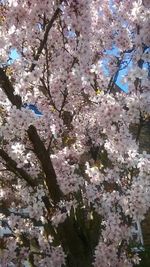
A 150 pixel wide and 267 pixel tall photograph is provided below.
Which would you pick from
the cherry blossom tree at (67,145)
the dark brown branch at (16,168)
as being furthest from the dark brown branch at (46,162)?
the dark brown branch at (16,168)

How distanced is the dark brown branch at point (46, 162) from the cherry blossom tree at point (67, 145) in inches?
0.5

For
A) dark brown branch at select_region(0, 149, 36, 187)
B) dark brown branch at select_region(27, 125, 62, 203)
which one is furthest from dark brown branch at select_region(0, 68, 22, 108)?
dark brown branch at select_region(0, 149, 36, 187)

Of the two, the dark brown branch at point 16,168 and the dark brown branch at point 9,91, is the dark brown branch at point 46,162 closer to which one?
the dark brown branch at point 16,168

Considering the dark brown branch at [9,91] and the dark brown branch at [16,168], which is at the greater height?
the dark brown branch at [9,91]

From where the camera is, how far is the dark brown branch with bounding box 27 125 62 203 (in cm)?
569

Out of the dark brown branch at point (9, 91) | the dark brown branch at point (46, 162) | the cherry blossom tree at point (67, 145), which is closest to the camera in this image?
the cherry blossom tree at point (67, 145)

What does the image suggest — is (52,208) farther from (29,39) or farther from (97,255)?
(29,39)

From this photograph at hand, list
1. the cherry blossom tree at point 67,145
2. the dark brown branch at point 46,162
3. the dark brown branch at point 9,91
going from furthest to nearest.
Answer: the dark brown branch at point 46,162 < the dark brown branch at point 9,91 < the cherry blossom tree at point 67,145

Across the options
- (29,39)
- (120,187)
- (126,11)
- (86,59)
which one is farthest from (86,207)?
(126,11)

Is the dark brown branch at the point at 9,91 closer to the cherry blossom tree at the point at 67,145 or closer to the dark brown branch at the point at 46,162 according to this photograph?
the cherry blossom tree at the point at 67,145

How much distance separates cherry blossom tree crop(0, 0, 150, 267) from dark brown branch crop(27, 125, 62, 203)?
0.04ft

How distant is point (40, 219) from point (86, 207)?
0.78 meters

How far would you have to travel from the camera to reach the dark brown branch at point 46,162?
569 centimetres

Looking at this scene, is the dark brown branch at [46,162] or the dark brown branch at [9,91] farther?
the dark brown branch at [46,162]
